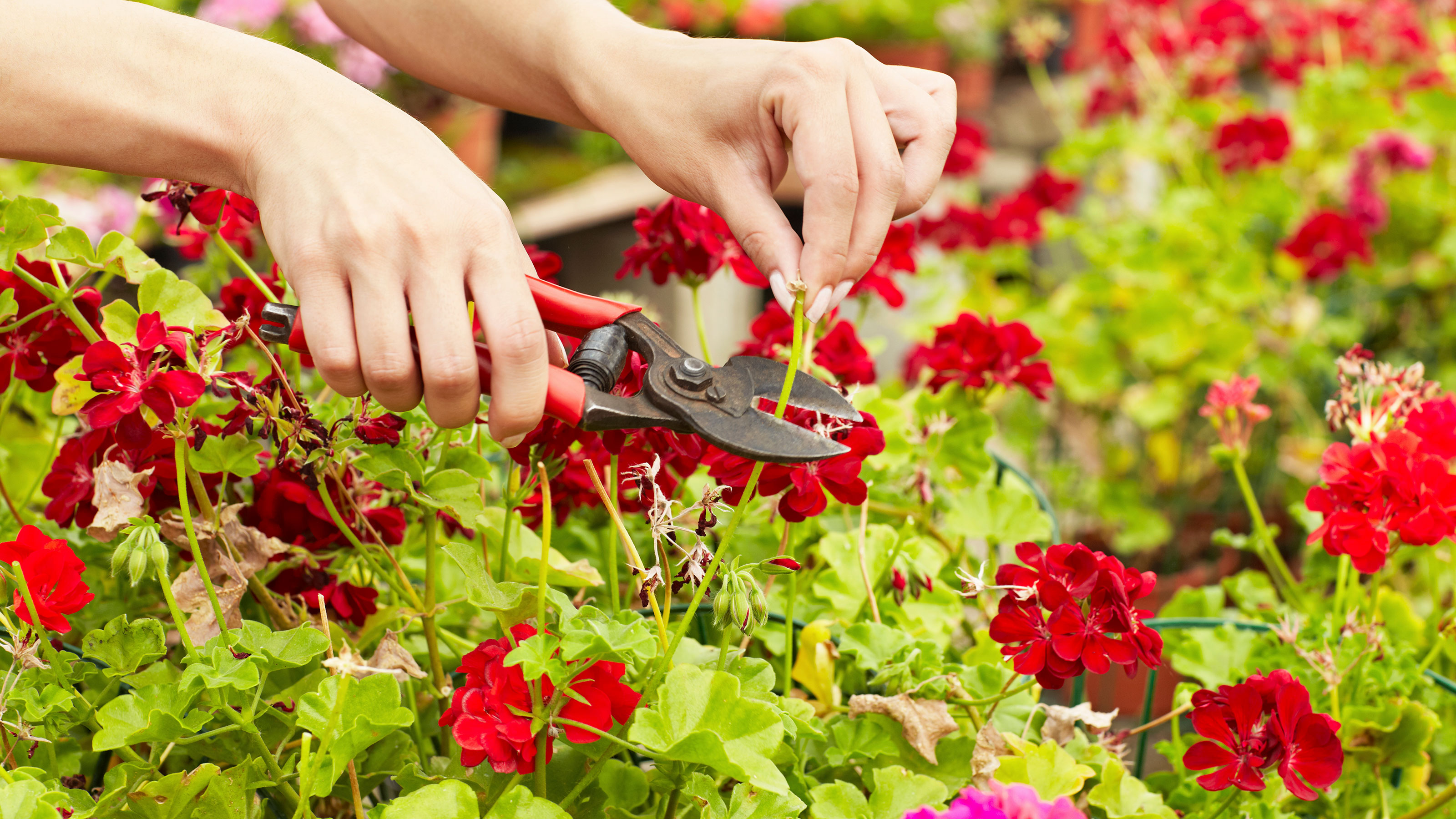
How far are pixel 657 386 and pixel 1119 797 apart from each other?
0.37 m

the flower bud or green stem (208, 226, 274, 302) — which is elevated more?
green stem (208, 226, 274, 302)

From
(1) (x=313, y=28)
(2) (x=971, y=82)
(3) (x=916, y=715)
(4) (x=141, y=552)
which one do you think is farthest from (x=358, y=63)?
(3) (x=916, y=715)

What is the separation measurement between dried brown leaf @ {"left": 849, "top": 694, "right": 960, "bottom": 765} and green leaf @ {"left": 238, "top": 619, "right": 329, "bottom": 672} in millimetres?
306

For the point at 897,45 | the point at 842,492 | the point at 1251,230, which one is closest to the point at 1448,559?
the point at 842,492

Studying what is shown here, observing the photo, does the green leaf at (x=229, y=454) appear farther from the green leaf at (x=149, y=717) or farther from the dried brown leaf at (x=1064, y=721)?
the dried brown leaf at (x=1064, y=721)

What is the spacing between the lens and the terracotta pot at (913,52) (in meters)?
3.30

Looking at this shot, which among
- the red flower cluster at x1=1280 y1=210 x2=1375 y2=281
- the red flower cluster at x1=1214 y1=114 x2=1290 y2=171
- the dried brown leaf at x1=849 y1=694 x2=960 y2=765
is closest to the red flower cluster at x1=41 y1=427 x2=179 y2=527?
the dried brown leaf at x1=849 y1=694 x2=960 y2=765

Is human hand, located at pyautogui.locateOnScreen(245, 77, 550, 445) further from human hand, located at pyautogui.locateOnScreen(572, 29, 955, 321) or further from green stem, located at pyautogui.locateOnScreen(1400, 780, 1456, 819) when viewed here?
green stem, located at pyautogui.locateOnScreen(1400, 780, 1456, 819)

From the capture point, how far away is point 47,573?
0.59 metres

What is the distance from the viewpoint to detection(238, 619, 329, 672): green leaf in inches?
22.7

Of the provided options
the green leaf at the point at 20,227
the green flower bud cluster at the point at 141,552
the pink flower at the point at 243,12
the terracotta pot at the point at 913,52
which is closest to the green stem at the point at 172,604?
the green flower bud cluster at the point at 141,552

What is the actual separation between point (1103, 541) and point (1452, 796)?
123 centimetres

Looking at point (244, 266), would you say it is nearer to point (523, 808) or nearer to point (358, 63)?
point (523, 808)

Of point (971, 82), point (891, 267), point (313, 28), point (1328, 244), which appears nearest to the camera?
point (891, 267)
